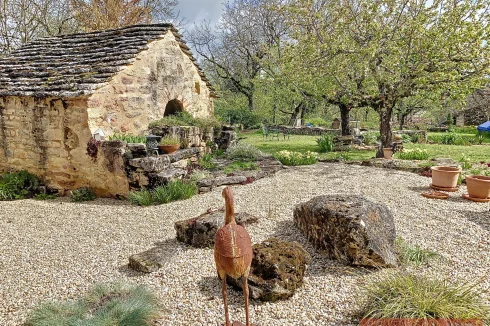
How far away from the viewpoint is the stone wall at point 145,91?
727 centimetres

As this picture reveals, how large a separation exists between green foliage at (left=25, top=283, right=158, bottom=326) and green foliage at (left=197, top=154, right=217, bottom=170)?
18.4 ft

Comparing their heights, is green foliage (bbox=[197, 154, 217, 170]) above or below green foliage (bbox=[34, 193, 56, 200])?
above

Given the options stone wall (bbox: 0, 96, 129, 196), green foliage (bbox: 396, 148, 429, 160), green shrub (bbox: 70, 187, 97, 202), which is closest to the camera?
stone wall (bbox: 0, 96, 129, 196)

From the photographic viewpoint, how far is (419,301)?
102 inches

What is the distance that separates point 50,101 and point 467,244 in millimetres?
8407

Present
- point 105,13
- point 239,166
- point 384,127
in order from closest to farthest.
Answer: point 239,166 → point 384,127 → point 105,13

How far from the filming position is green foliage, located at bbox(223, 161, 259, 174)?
28.1ft

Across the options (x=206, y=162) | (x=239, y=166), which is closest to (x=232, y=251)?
(x=239, y=166)

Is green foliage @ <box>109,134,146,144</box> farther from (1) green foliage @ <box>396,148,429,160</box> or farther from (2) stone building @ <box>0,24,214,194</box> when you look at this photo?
(1) green foliage @ <box>396,148,429,160</box>

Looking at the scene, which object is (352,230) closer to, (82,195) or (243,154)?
(82,195)

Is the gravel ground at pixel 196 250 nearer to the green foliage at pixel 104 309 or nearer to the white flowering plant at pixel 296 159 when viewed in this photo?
the green foliage at pixel 104 309

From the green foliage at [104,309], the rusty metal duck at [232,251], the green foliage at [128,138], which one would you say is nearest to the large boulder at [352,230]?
the rusty metal duck at [232,251]

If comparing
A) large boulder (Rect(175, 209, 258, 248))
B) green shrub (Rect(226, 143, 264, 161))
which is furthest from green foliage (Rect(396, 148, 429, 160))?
large boulder (Rect(175, 209, 258, 248))

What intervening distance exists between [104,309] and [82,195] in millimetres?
4934
